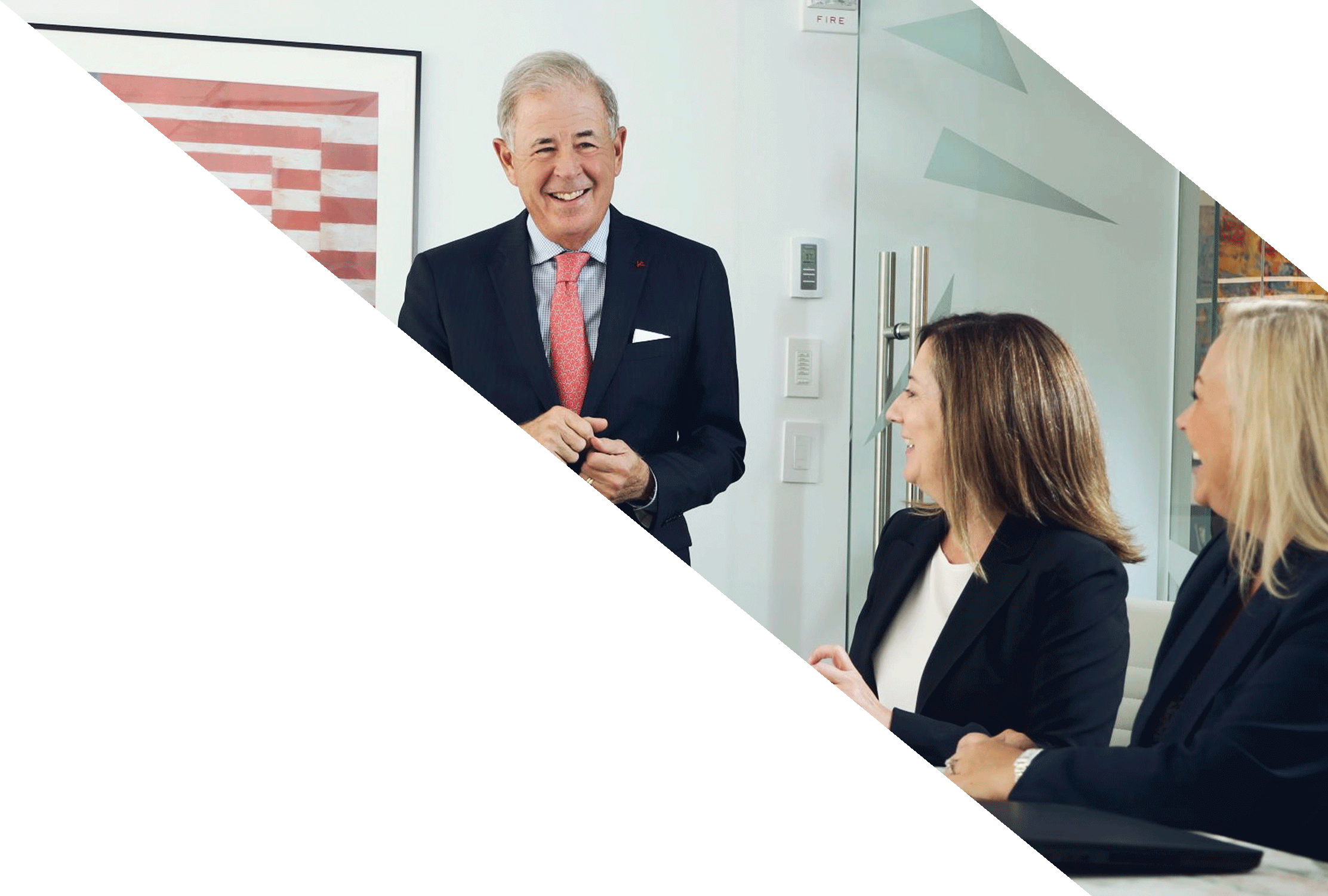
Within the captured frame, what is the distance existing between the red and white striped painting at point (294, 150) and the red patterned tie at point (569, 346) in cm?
55

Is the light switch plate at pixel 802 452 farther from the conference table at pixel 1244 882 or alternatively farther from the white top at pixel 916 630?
the conference table at pixel 1244 882

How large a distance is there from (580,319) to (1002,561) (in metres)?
0.82

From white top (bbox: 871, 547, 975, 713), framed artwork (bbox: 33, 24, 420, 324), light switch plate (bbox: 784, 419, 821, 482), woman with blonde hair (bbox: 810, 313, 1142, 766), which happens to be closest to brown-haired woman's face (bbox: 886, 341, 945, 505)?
woman with blonde hair (bbox: 810, 313, 1142, 766)

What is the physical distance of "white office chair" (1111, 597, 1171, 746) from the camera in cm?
172

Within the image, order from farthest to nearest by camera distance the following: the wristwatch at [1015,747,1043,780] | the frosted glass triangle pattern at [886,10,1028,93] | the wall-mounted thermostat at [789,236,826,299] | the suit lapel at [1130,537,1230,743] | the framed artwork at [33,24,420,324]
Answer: the wall-mounted thermostat at [789,236,826,299] < the framed artwork at [33,24,420,324] < the frosted glass triangle pattern at [886,10,1028,93] < the wristwatch at [1015,747,1043,780] < the suit lapel at [1130,537,1230,743]

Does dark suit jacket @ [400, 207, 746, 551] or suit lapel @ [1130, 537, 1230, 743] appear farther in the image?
dark suit jacket @ [400, 207, 746, 551]

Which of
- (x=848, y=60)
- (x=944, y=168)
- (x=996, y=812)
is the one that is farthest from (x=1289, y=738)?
(x=848, y=60)

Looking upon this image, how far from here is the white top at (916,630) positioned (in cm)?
192

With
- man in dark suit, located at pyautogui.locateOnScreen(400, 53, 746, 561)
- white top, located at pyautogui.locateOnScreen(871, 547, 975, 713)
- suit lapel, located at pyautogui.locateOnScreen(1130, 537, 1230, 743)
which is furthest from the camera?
man in dark suit, located at pyautogui.locateOnScreen(400, 53, 746, 561)

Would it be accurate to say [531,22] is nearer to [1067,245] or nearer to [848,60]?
[848,60]

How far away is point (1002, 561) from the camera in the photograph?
186cm

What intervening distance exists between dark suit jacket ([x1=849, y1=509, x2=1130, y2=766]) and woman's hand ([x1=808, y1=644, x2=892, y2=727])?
0.02 meters

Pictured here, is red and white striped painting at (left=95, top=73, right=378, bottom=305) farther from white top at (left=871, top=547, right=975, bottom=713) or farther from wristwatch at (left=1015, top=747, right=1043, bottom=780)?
wristwatch at (left=1015, top=747, right=1043, bottom=780)

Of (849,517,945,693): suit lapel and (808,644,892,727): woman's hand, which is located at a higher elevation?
(849,517,945,693): suit lapel
